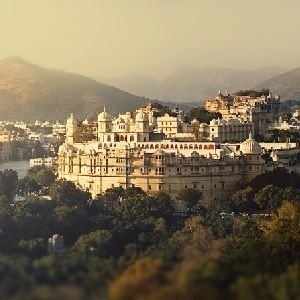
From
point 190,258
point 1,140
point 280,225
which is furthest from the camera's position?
point 1,140

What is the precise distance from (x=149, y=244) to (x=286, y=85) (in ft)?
195

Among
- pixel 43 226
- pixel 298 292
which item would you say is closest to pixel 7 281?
pixel 298 292

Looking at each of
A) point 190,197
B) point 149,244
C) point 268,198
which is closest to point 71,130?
point 190,197

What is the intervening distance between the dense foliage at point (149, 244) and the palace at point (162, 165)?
51 cm

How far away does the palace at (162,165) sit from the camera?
65.8 ft

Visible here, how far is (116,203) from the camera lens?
1828 cm

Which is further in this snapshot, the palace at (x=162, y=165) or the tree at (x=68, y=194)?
the palace at (x=162, y=165)

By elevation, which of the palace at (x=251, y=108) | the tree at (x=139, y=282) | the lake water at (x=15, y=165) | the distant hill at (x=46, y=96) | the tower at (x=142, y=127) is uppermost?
the distant hill at (x=46, y=96)

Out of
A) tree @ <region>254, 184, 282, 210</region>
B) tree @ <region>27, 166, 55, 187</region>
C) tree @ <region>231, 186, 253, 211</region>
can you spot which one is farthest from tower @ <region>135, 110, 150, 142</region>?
tree @ <region>254, 184, 282, 210</region>

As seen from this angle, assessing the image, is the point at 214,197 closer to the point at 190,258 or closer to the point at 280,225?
the point at 280,225

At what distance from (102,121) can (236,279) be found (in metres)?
17.1

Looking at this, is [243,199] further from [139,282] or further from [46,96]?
[46,96]

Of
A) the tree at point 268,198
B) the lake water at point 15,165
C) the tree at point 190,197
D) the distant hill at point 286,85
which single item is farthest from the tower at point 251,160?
the distant hill at point 286,85

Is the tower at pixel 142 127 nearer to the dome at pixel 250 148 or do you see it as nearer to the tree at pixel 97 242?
the dome at pixel 250 148
